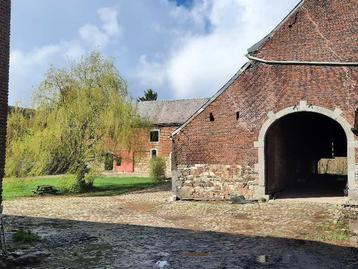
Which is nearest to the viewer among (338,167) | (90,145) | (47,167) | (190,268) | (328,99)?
(190,268)

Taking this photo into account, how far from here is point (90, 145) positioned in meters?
22.1

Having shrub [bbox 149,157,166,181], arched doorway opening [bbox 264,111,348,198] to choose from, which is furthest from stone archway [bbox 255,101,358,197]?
shrub [bbox 149,157,166,181]

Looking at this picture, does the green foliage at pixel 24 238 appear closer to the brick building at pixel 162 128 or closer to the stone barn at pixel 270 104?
the stone barn at pixel 270 104

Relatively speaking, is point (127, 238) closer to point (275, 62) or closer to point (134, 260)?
point (134, 260)

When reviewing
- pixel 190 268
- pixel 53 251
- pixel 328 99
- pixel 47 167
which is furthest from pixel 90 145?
pixel 190 268

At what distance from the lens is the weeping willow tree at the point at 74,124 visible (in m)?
20.3

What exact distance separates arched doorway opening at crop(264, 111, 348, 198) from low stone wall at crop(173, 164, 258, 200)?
77 centimetres

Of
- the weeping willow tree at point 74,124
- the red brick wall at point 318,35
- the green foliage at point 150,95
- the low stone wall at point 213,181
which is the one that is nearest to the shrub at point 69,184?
the weeping willow tree at point 74,124

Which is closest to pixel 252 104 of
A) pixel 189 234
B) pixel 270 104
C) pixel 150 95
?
pixel 270 104

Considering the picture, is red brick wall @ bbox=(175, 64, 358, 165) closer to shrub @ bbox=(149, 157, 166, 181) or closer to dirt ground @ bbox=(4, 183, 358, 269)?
dirt ground @ bbox=(4, 183, 358, 269)

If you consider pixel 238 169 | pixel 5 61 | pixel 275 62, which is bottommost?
pixel 238 169

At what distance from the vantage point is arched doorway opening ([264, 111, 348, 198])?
1858 cm

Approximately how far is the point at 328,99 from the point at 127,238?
9.83 meters

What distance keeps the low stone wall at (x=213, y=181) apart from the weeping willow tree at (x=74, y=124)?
222 inches
